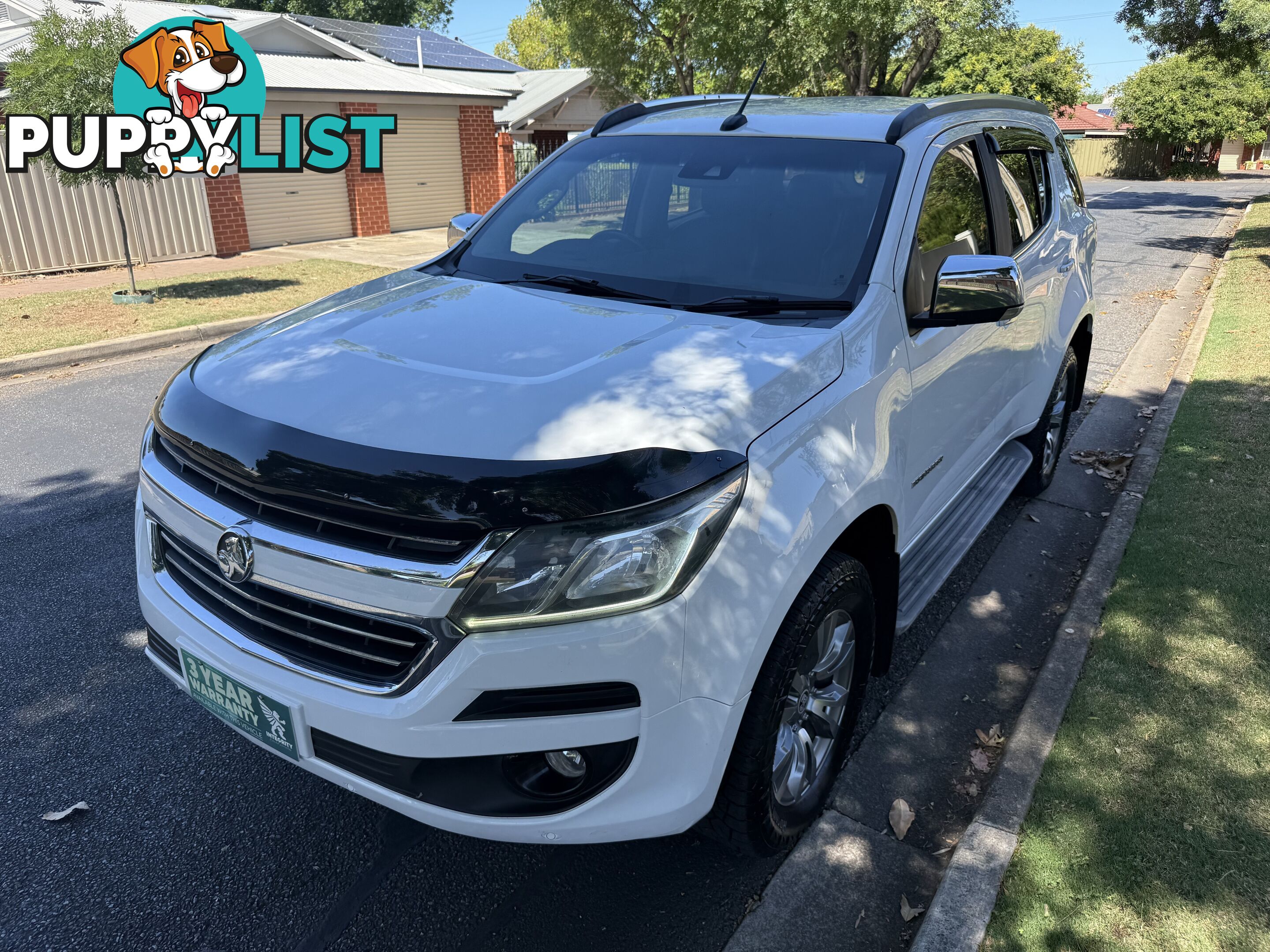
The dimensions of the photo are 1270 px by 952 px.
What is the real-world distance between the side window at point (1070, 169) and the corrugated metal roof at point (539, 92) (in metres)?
24.5

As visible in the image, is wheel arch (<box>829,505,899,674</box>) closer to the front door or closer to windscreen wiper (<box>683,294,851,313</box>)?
the front door

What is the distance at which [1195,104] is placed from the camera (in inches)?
1811

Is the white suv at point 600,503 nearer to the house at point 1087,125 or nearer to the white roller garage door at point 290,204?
the white roller garage door at point 290,204

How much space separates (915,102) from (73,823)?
3.90 m

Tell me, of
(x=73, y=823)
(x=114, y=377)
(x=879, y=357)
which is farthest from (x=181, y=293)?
(x=879, y=357)

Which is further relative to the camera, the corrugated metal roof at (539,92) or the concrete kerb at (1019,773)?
the corrugated metal roof at (539,92)

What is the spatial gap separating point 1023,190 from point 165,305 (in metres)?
10.4

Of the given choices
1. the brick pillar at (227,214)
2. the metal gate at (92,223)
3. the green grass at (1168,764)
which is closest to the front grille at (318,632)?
the green grass at (1168,764)

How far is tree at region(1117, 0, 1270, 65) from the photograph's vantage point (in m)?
18.1

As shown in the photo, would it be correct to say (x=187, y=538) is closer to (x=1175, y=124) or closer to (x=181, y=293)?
(x=181, y=293)

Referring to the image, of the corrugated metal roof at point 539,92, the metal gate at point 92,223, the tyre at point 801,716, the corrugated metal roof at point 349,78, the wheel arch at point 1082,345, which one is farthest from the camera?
the corrugated metal roof at point 539,92

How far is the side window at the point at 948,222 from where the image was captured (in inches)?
121

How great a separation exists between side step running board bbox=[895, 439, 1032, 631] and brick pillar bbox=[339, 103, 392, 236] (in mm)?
17391

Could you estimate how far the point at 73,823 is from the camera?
2859 millimetres
